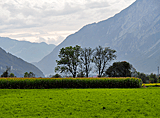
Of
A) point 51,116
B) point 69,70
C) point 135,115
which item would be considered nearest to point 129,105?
point 135,115

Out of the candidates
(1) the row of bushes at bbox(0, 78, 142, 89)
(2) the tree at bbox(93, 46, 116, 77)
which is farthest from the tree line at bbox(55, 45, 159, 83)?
(1) the row of bushes at bbox(0, 78, 142, 89)

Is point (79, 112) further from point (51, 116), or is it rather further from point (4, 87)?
point (4, 87)

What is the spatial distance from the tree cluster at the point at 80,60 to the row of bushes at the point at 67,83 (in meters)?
27.6

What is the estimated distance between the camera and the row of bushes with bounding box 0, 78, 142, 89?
3788 cm

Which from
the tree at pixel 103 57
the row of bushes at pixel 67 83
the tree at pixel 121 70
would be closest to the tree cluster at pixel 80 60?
the tree at pixel 103 57

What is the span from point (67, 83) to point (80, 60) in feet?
111

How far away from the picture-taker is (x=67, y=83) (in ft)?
127

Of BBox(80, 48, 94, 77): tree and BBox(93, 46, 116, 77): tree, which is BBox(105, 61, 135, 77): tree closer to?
BBox(93, 46, 116, 77): tree

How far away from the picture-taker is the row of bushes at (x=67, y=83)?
124 feet

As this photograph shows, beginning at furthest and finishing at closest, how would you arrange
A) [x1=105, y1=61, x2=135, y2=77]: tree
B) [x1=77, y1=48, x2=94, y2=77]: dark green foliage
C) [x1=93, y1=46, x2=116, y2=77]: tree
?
1. [x1=105, y1=61, x2=135, y2=77]: tree
2. [x1=93, y1=46, x2=116, y2=77]: tree
3. [x1=77, y1=48, x2=94, y2=77]: dark green foliage

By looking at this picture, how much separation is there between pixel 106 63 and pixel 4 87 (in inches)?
1660

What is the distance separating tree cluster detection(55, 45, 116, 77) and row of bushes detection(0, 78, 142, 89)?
2756cm

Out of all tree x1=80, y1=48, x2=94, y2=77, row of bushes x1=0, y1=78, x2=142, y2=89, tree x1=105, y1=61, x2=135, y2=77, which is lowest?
row of bushes x1=0, y1=78, x2=142, y2=89

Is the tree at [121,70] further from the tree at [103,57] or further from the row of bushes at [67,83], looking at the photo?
the row of bushes at [67,83]
